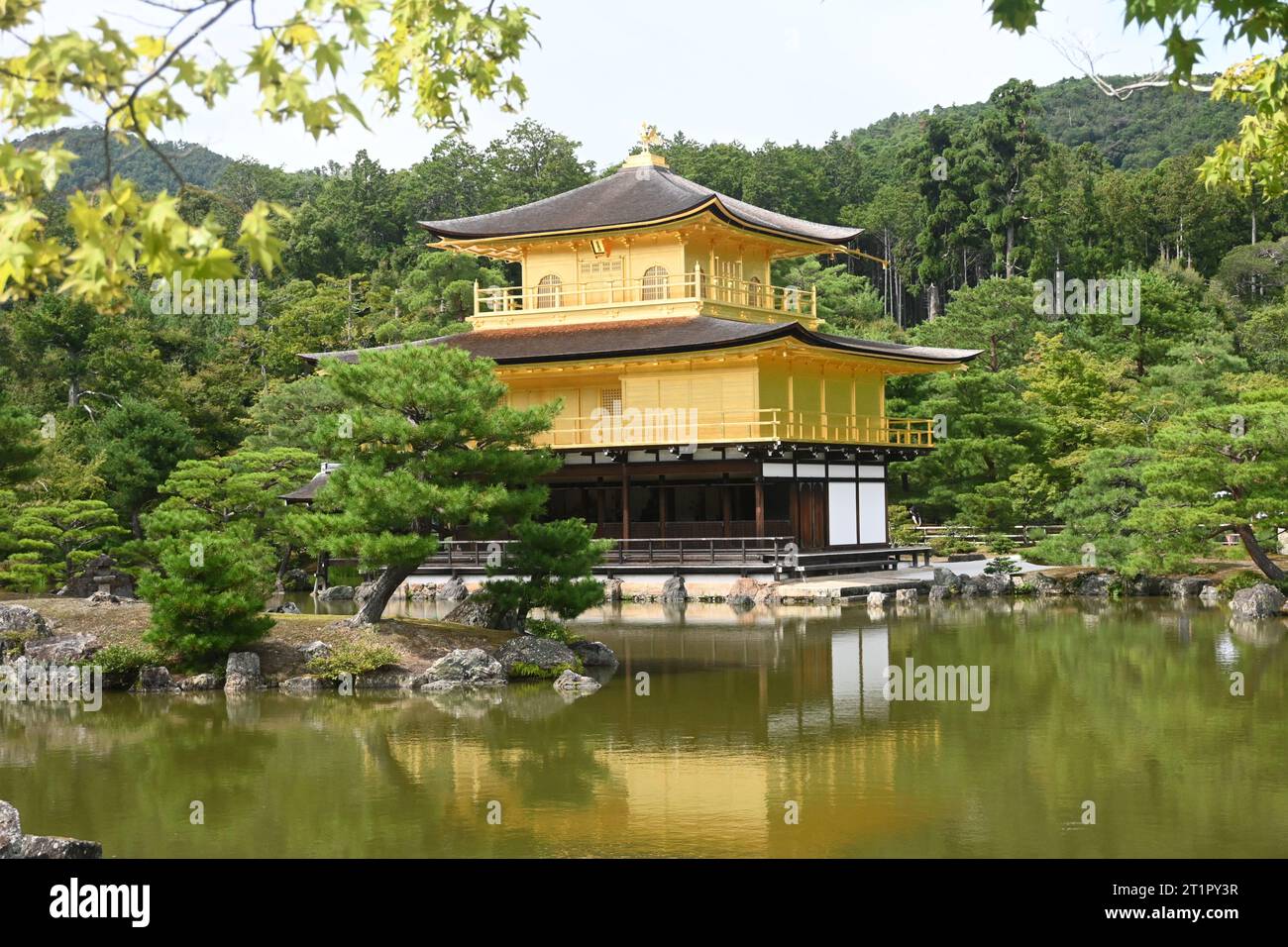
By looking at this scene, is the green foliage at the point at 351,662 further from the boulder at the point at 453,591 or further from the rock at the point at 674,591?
the boulder at the point at 453,591

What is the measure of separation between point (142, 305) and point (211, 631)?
30.0m

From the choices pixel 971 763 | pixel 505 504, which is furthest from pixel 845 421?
pixel 971 763

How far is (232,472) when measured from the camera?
3053 cm

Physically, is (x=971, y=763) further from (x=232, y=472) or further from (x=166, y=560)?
(x=232, y=472)

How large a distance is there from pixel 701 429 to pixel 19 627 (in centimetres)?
1628

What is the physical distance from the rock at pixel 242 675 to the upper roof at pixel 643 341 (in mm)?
13276

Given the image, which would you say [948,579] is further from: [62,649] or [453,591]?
[62,649]

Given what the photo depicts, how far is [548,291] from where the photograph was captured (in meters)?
34.9

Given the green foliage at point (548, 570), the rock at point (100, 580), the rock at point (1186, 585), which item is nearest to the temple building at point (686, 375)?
the rock at point (1186, 585)

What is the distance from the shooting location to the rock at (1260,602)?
22.4 metres

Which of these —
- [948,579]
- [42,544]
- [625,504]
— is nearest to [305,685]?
[42,544]

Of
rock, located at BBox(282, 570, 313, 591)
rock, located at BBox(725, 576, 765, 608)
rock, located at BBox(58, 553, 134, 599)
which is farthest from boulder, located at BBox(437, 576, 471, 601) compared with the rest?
rock, located at BBox(58, 553, 134, 599)

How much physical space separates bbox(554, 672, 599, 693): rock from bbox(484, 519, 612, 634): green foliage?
5.30 ft

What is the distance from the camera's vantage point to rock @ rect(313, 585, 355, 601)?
29.4 metres
